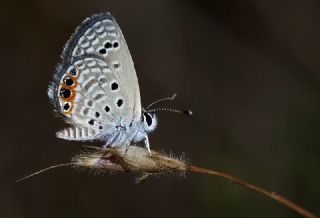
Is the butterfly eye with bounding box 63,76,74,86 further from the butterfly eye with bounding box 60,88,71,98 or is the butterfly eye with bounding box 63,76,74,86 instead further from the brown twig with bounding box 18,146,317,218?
the brown twig with bounding box 18,146,317,218

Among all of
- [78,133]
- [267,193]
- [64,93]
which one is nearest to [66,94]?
[64,93]

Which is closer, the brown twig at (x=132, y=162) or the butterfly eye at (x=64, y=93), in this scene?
the brown twig at (x=132, y=162)

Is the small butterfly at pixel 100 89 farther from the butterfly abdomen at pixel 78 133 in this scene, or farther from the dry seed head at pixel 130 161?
the dry seed head at pixel 130 161

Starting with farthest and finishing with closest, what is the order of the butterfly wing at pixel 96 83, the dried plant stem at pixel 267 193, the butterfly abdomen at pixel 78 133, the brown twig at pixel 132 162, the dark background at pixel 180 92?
the dark background at pixel 180 92
the butterfly wing at pixel 96 83
the butterfly abdomen at pixel 78 133
the brown twig at pixel 132 162
the dried plant stem at pixel 267 193

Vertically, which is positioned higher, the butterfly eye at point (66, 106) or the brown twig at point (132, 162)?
the butterfly eye at point (66, 106)

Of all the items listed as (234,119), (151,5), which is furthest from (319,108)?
(151,5)

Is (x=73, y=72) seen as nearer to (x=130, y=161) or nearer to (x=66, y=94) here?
(x=66, y=94)

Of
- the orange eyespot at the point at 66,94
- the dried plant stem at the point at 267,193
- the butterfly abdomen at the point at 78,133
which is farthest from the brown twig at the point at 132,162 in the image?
the orange eyespot at the point at 66,94
